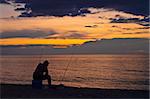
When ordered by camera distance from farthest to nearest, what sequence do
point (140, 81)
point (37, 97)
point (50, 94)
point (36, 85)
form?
point (140, 81), point (36, 85), point (50, 94), point (37, 97)

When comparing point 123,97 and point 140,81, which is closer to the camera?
point 123,97

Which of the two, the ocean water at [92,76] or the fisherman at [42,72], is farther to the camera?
the ocean water at [92,76]

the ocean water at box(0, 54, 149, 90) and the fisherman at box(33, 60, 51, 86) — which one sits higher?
the fisherman at box(33, 60, 51, 86)

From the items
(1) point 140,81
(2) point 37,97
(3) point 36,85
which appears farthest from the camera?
(1) point 140,81

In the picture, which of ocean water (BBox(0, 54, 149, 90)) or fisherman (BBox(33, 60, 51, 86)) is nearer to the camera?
fisherman (BBox(33, 60, 51, 86))

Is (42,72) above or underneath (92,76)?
above

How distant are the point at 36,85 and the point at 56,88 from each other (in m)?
0.86

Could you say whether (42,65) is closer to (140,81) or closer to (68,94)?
(68,94)

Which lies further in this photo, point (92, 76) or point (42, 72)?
point (92, 76)

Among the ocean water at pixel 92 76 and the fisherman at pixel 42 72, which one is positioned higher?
the fisherman at pixel 42 72

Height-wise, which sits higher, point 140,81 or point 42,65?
point 42,65

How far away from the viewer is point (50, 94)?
49.0ft

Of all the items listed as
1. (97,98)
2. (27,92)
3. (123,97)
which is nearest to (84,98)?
(97,98)

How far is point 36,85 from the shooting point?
56.8 ft
